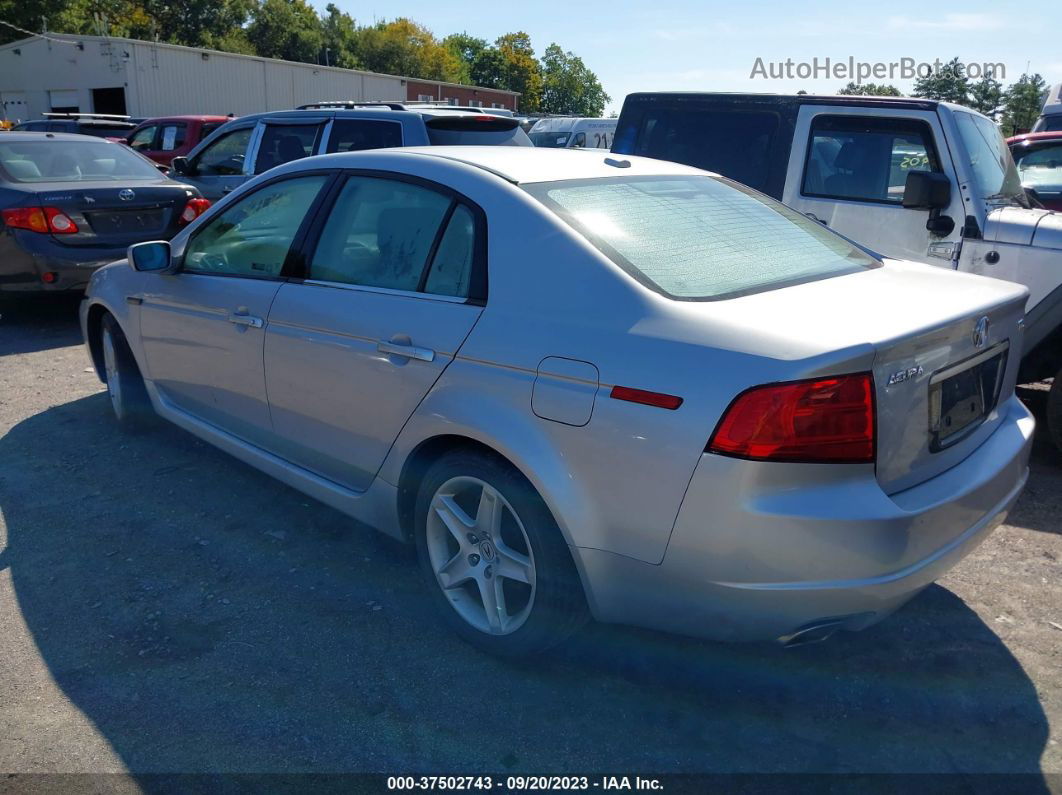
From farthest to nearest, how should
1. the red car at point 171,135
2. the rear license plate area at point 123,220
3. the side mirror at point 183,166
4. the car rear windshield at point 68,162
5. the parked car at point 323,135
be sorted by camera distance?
the red car at point 171,135
the side mirror at point 183,166
the car rear windshield at point 68,162
the rear license plate area at point 123,220
the parked car at point 323,135

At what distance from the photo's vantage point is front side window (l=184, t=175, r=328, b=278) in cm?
378

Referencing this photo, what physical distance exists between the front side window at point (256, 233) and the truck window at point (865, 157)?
12.2 feet

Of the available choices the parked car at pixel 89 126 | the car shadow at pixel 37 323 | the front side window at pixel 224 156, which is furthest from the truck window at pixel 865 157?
the parked car at pixel 89 126

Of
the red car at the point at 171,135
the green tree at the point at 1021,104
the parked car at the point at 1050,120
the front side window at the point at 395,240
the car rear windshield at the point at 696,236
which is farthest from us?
the green tree at the point at 1021,104

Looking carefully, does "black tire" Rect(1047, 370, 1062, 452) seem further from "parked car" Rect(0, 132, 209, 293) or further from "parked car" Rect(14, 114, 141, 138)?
"parked car" Rect(14, 114, 141, 138)

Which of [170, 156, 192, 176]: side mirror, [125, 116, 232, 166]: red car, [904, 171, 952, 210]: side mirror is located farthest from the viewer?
[125, 116, 232, 166]: red car

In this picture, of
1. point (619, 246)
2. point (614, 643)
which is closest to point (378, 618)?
point (614, 643)

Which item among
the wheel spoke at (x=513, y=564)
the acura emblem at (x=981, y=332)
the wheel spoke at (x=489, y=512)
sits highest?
the acura emblem at (x=981, y=332)

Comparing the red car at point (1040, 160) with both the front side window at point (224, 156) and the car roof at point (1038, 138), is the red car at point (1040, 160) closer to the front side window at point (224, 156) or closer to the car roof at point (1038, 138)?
the car roof at point (1038, 138)

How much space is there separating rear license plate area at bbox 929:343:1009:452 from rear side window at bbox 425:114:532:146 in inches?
211

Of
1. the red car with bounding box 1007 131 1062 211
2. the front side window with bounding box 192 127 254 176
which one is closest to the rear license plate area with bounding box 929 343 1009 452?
the red car with bounding box 1007 131 1062 211

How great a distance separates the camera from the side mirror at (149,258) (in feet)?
14.0

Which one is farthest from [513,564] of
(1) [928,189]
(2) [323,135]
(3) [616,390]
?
(2) [323,135]

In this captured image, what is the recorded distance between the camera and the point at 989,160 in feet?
18.8
